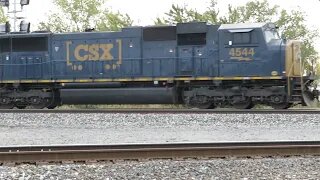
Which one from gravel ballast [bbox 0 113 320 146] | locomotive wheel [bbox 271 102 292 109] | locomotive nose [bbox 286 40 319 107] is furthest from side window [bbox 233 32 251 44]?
gravel ballast [bbox 0 113 320 146]

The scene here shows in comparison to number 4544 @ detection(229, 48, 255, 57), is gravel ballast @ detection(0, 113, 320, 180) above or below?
below

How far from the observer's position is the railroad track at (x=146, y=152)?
7.34 m

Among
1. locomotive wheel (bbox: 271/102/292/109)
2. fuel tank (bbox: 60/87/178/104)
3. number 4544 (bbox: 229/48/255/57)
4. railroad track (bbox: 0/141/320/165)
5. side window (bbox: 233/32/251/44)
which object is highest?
side window (bbox: 233/32/251/44)

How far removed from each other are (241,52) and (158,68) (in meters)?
3.02

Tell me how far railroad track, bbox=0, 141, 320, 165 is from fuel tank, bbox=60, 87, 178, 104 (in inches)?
373

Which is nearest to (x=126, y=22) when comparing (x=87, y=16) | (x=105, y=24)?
(x=105, y=24)

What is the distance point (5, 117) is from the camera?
14.5 meters

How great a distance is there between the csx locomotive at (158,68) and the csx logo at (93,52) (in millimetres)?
37

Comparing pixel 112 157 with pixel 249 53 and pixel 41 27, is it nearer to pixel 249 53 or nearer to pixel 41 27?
pixel 249 53

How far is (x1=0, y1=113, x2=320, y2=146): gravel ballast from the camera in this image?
1035cm

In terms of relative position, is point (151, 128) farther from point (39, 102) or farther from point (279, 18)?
point (279, 18)

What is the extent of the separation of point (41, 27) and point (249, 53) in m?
27.0

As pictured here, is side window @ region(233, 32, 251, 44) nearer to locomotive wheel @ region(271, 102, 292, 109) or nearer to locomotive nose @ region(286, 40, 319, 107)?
locomotive nose @ region(286, 40, 319, 107)

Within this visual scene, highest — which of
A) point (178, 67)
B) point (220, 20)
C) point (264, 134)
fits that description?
point (220, 20)
